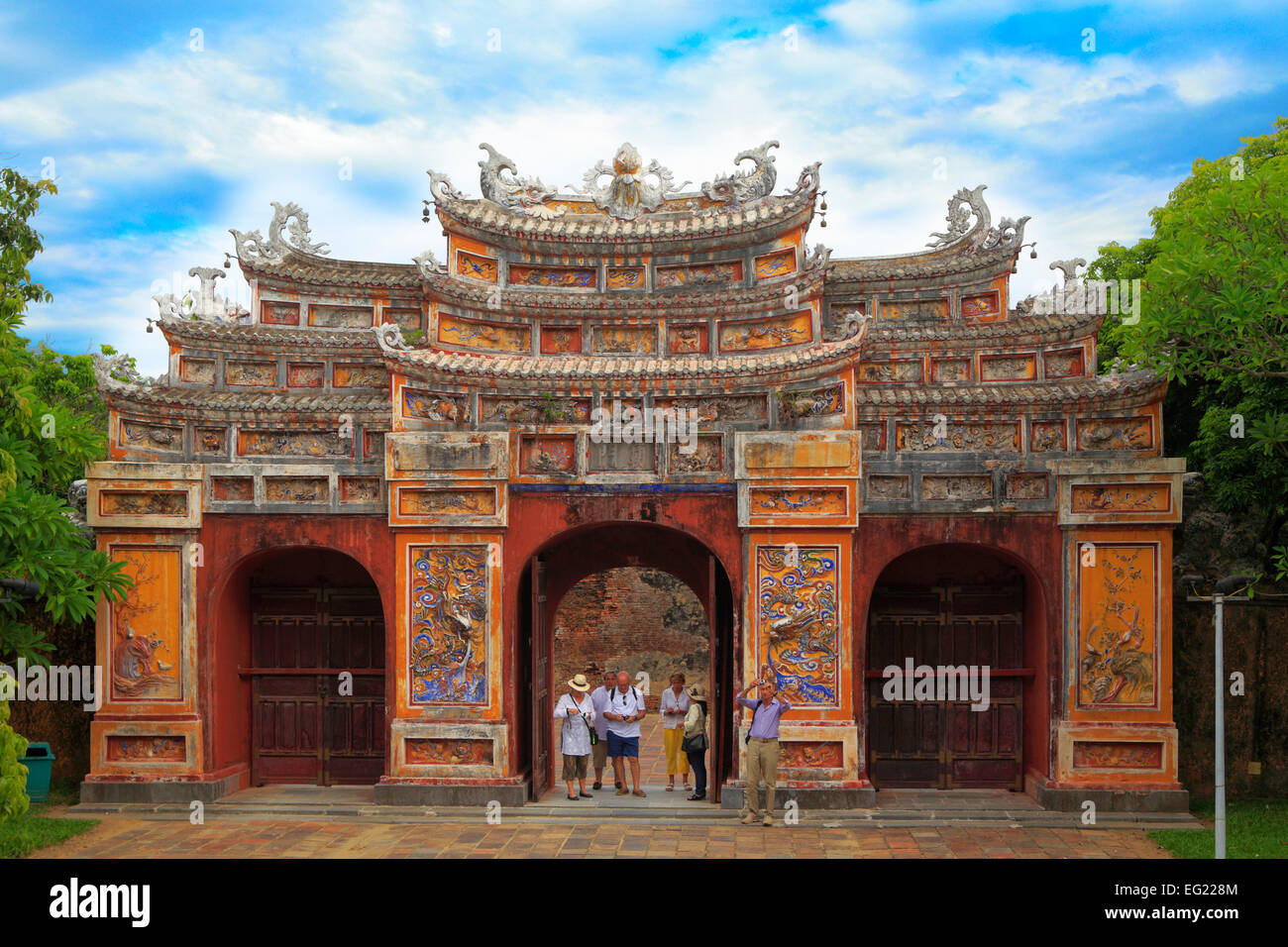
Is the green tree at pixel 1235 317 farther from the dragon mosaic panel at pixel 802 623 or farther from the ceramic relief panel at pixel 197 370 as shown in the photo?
the ceramic relief panel at pixel 197 370

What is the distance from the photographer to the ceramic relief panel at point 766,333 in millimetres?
13078

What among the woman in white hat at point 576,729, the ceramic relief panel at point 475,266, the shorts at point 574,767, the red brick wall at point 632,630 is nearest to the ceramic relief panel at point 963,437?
the woman in white hat at point 576,729

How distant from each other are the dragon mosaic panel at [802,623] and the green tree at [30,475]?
6.92 meters

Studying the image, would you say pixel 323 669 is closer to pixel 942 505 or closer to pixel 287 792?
pixel 287 792

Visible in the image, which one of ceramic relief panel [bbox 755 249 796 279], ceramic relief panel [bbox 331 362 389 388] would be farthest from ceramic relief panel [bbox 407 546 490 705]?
ceramic relief panel [bbox 755 249 796 279]

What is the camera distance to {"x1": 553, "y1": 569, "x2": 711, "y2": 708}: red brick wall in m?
23.9

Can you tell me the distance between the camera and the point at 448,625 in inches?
479

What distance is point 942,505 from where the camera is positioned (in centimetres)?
1217

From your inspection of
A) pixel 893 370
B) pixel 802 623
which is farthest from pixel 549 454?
pixel 893 370

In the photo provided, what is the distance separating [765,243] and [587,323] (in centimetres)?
240

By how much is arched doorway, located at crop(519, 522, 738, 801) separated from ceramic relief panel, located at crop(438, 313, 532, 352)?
244 centimetres

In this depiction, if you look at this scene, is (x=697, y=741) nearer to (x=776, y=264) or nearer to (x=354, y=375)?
(x=776, y=264)

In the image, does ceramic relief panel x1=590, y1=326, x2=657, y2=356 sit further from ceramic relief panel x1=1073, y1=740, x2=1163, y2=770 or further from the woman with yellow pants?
ceramic relief panel x1=1073, y1=740, x2=1163, y2=770

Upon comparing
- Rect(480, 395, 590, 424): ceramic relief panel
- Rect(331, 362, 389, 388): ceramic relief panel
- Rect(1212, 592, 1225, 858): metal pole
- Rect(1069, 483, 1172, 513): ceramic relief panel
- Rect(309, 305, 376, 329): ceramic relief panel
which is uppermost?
Rect(309, 305, 376, 329): ceramic relief panel
